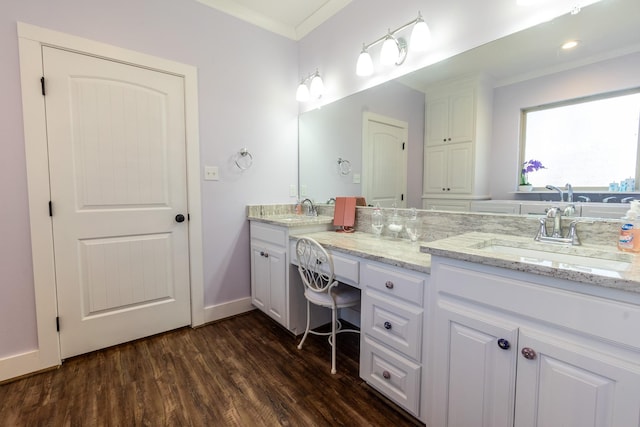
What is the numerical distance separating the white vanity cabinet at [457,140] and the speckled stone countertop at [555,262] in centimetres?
36

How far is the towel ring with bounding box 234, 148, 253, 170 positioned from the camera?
2.47m

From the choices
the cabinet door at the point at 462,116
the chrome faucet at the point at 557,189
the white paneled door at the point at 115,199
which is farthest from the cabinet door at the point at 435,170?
the white paneled door at the point at 115,199

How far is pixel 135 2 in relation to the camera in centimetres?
195

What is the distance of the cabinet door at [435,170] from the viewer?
69.5 inches

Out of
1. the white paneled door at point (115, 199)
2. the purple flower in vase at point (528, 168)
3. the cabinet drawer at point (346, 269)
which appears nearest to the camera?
the purple flower in vase at point (528, 168)

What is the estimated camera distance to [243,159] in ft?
8.22

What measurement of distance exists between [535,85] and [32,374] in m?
3.24

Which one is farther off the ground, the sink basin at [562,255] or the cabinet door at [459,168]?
the cabinet door at [459,168]

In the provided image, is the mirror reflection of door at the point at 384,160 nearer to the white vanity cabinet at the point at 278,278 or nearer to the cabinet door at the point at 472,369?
the white vanity cabinet at the point at 278,278

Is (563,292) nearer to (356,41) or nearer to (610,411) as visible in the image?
(610,411)

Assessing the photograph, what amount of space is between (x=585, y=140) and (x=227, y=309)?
260 cm

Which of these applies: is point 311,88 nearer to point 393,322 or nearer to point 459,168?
point 459,168

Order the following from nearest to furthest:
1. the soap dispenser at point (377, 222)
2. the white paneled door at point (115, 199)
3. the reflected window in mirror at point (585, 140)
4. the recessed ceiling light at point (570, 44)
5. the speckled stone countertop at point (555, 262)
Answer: the speckled stone countertop at point (555, 262) → the reflected window in mirror at point (585, 140) → the recessed ceiling light at point (570, 44) → the white paneled door at point (115, 199) → the soap dispenser at point (377, 222)

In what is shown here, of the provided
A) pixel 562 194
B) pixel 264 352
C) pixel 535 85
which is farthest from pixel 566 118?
pixel 264 352
